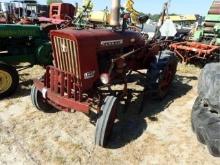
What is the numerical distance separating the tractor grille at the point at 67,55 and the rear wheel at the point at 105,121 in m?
0.59

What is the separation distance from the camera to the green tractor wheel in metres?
6.61

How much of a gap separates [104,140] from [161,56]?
2.54 m

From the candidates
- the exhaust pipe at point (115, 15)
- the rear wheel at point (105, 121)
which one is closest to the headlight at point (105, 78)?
the rear wheel at point (105, 121)

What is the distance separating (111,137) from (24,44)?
3901mm

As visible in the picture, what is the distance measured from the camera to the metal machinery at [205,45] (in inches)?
364

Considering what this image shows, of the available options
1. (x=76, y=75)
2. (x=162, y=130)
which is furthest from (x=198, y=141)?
(x=76, y=75)

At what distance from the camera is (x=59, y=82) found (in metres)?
5.11

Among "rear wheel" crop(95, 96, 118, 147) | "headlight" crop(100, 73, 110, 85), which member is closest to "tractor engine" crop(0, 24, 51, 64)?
"headlight" crop(100, 73, 110, 85)

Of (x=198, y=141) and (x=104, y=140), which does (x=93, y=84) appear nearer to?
(x=104, y=140)

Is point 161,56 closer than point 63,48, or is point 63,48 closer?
point 63,48

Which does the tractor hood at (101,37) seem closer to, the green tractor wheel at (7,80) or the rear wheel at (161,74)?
the rear wheel at (161,74)

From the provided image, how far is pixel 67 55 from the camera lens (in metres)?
4.90

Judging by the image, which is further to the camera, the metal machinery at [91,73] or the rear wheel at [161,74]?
the rear wheel at [161,74]

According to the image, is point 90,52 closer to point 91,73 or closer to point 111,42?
point 91,73
